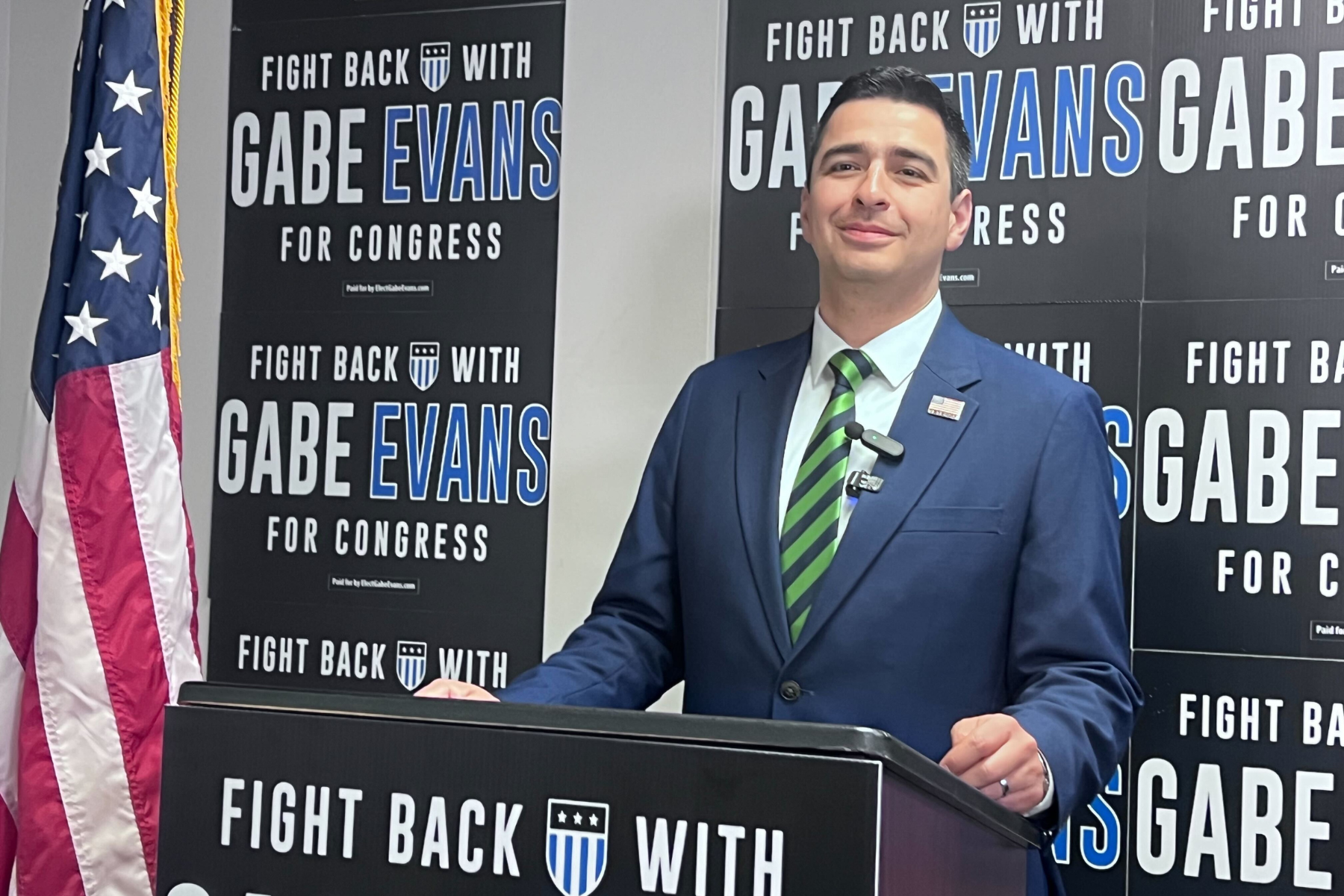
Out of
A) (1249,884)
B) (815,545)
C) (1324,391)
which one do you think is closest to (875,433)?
(815,545)

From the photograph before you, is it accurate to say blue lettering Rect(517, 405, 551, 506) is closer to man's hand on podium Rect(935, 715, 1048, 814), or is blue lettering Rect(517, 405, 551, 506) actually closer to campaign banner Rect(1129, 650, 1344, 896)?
campaign banner Rect(1129, 650, 1344, 896)

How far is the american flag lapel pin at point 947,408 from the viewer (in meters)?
1.82

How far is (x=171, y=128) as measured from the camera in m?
2.35

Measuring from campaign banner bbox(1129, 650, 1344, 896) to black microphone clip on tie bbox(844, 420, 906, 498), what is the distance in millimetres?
847

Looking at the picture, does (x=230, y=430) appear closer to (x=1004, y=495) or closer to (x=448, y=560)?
(x=448, y=560)

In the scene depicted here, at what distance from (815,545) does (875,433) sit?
19cm

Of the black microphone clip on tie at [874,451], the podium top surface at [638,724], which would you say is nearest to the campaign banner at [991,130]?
the black microphone clip on tie at [874,451]

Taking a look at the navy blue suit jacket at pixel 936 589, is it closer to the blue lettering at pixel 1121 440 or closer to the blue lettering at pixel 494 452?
the blue lettering at pixel 1121 440

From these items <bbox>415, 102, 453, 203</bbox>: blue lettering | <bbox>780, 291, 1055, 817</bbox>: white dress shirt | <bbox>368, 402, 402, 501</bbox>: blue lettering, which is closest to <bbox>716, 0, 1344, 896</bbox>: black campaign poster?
<bbox>780, 291, 1055, 817</bbox>: white dress shirt

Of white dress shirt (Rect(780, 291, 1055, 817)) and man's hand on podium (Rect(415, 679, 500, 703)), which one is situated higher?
white dress shirt (Rect(780, 291, 1055, 817))

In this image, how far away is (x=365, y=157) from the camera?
291cm

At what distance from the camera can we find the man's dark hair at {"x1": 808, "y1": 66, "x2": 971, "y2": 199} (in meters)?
1.93

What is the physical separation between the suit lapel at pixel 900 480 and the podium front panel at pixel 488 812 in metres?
→ 0.75

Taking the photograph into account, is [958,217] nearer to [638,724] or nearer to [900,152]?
[900,152]
